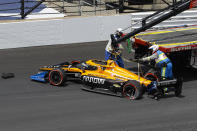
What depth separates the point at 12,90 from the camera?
9.55 metres

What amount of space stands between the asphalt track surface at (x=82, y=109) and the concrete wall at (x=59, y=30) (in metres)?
3.40

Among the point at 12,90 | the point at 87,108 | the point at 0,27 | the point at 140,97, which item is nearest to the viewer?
the point at 87,108

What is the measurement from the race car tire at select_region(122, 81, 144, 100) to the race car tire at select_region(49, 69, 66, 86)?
1.93m

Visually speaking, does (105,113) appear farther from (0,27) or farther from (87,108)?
(0,27)

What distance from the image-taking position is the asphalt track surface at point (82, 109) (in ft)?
23.6

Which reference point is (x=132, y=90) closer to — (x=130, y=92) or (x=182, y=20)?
(x=130, y=92)

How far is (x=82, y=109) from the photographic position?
8156 mm

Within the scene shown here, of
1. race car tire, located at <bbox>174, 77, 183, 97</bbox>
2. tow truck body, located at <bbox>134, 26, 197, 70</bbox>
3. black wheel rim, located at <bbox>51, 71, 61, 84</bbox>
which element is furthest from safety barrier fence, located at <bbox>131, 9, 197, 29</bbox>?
black wheel rim, located at <bbox>51, 71, 61, 84</bbox>

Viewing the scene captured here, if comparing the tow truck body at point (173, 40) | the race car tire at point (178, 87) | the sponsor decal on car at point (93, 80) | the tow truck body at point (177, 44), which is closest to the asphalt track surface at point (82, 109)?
the race car tire at point (178, 87)

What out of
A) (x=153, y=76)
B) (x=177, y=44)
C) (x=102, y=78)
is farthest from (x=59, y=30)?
(x=177, y=44)

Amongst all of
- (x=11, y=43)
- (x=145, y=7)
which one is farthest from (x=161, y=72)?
(x=145, y=7)

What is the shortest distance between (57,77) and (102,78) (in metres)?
1.49

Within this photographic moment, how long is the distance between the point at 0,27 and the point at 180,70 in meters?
7.61

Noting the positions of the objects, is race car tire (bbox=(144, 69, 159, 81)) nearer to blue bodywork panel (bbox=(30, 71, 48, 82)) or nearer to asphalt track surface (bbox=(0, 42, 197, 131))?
asphalt track surface (bbox=(0, 42, 197, 131))
